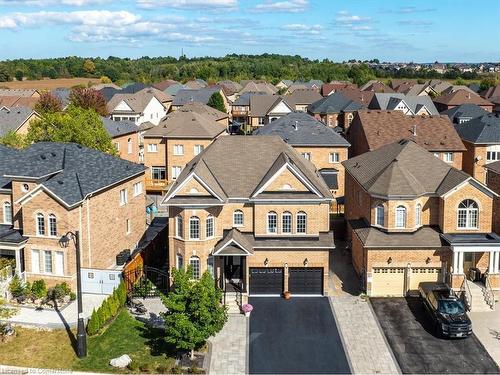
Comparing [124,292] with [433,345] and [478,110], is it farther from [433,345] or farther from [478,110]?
[478,110]

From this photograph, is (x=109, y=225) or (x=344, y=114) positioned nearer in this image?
(x=109, y=225)

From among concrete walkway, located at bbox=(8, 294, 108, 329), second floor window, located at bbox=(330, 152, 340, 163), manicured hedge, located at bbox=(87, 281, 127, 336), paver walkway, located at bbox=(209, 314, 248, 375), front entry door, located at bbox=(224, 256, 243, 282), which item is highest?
second floor window, located at bbox=(330, 152, 340, 163)

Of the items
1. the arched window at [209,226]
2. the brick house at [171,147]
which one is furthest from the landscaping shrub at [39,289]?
the brick house at [171,147]

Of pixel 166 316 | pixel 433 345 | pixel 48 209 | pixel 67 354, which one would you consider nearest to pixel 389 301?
pixel 433 345

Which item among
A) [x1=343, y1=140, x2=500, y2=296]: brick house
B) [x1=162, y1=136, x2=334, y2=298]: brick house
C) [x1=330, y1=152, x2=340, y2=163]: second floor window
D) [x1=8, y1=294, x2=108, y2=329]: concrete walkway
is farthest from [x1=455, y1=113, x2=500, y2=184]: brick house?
[x1=8, y1=294, x2=108, y2=329]: concrete walkway

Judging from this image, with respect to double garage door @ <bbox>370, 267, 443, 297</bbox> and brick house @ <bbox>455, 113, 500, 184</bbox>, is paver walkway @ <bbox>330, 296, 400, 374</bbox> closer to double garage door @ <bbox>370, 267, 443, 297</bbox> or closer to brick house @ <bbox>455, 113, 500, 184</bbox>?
double garage door @ <bbox>370, 267, 443, 297</bbox>

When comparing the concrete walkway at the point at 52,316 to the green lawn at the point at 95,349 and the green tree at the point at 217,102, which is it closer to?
the green lawn at the point at 95,349

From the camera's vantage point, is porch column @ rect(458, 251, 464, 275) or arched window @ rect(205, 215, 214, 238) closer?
porch column @ rect(458, 251, 464, 275)
